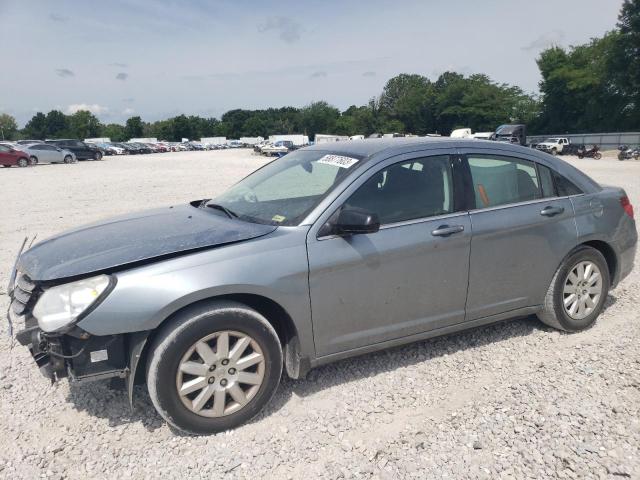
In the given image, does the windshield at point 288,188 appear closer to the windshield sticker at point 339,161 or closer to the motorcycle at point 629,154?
the windshield sticker at point 339,161

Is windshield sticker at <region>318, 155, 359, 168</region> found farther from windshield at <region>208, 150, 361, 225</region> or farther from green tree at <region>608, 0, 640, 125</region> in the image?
green tree at <region>608, 0, 640, 125</region>

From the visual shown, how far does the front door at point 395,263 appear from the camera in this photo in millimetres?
3096

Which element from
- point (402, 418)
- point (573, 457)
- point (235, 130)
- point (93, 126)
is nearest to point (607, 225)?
point (573, 457)

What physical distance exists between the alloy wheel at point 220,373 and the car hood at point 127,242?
0.57 m

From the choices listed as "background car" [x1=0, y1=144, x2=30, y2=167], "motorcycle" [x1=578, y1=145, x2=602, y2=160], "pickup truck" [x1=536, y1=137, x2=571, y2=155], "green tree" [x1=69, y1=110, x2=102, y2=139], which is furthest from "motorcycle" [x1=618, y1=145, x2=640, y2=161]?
"green tree" [x1=69, y1=110, x2=102, y2=139]

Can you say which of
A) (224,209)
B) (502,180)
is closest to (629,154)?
(502,180)

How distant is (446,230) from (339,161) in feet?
3.01

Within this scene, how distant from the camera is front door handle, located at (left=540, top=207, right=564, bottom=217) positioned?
12.7 ft

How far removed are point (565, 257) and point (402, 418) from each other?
2.01 meters

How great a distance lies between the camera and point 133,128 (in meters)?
126

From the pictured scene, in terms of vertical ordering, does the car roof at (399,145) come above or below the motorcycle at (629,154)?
above

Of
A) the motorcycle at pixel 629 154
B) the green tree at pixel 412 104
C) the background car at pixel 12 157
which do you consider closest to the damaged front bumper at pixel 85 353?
the background car at pixel 12 157

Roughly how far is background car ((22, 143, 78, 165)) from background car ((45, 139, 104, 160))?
8.27ft

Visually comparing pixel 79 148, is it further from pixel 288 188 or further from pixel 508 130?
pixel 288 188
